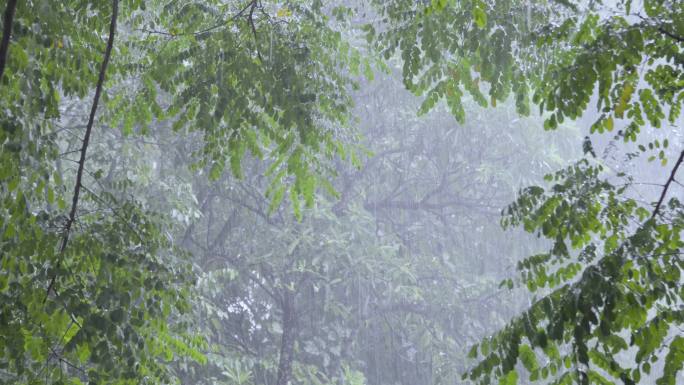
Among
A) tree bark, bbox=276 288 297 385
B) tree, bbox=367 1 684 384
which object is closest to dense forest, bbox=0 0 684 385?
tree, bbox=367 1 684 384

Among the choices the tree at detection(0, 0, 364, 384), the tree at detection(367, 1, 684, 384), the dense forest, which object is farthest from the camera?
the tree at detection(0, 0, 364, 384)

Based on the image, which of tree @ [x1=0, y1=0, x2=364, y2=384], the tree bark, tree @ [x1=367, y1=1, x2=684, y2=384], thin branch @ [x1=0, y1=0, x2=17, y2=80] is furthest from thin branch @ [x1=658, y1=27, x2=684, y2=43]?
the tree bark

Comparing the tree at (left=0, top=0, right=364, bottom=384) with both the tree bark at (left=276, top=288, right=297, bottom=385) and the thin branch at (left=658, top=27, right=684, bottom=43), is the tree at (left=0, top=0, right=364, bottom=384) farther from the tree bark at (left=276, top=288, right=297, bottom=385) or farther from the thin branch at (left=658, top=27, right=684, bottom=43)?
the tree bark at (left=276, top=288, right=297, bottom=385)

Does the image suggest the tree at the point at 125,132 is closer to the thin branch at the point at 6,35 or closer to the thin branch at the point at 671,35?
the thin branch at the point at 6,35

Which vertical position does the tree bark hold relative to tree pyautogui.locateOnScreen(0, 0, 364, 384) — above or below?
above

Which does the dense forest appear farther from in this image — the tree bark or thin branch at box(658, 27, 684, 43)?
the tree bark

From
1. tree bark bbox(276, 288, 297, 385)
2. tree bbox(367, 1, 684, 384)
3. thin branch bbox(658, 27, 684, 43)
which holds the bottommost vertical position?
tree bbox(367, 1, 684, 384)

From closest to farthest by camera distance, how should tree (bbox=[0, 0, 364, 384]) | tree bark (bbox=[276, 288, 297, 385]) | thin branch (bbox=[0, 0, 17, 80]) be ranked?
thin branch (bbox=[0, 0, 17, 80]), tree (bbox=[0, 0, 364, 384]), tree bark (bbox=[276, 288, 297, 385])

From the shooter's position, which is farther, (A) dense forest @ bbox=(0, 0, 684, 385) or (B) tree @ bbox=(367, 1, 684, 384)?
(A) dense forest @ bbox=(0, 0, 684, 385)

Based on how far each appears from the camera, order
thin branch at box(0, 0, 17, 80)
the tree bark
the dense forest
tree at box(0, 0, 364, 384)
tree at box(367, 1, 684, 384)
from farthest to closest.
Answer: the tree bark < tree at box(0, 0, 364, 384) < the dense forest < thin branch at box(0, 0, 17, 80) < tree at box(367, 1, 684, 384)

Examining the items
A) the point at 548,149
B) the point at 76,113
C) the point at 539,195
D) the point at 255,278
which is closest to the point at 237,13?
the point at 539,195

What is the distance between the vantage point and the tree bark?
40.3ft

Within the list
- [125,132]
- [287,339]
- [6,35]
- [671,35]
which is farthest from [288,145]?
[287,339]

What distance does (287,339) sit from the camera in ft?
41.9
